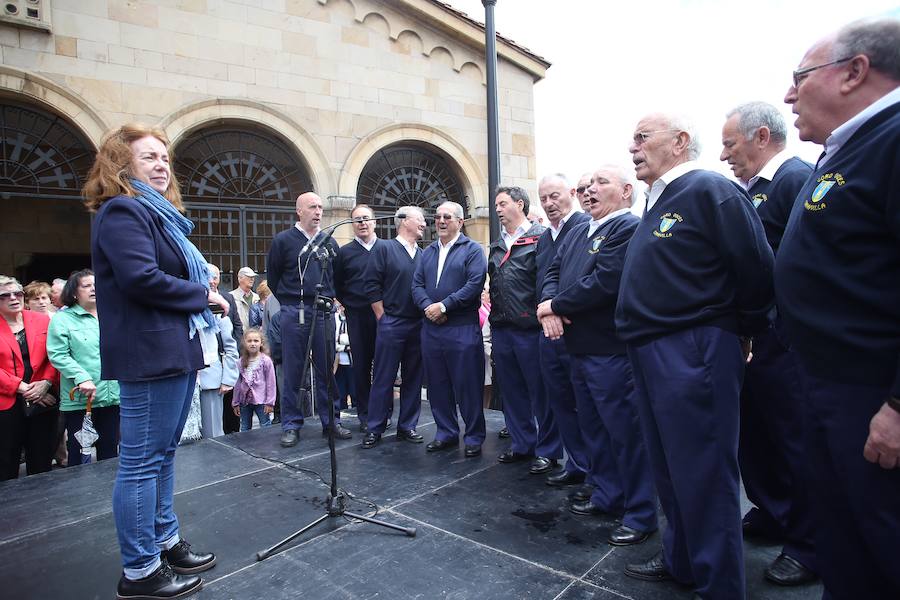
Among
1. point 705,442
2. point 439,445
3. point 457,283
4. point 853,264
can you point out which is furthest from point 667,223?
point 439,445

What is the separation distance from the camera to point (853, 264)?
1.50m

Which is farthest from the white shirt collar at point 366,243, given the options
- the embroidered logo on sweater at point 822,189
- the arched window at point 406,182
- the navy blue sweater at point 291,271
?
the embroidered logo on sweater at point 822,189

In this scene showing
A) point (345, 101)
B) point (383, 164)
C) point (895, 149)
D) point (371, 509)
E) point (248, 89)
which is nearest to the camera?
point (895, 149)

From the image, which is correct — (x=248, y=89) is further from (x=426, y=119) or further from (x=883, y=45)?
(x=883, y=45)

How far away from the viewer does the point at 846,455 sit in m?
1.50

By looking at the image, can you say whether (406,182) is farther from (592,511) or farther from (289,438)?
(592,511)

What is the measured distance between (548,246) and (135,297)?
8.97ft

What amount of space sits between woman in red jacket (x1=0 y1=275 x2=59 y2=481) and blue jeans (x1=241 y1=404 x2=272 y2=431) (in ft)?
5.75

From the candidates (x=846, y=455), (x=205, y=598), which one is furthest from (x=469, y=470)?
(x=846, y=455)

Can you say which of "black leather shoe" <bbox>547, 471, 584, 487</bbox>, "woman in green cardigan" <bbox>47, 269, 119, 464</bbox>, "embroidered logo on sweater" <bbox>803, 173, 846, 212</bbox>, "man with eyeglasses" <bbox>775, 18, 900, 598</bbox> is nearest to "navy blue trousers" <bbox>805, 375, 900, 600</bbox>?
"man with eyeglasses" <bbox>775, 18, 900, 598</bbox>

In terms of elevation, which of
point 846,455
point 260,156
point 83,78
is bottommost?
point 846,455

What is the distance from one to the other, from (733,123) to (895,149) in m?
1.54

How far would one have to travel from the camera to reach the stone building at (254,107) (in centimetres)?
730

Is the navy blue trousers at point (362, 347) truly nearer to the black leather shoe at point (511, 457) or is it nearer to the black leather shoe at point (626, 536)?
the black leather shoe at point (511, 457)
